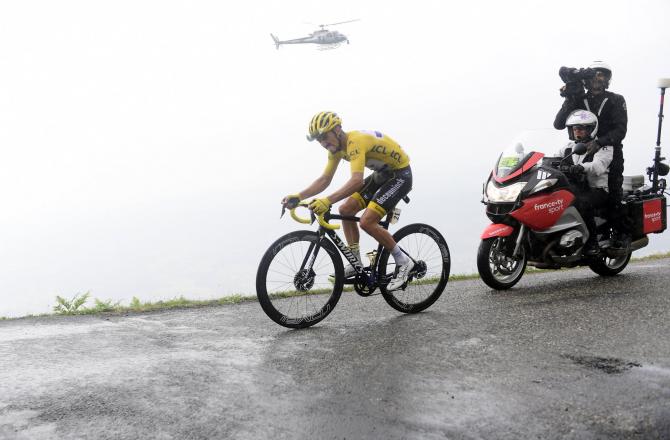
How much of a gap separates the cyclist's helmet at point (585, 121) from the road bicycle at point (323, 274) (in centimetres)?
315

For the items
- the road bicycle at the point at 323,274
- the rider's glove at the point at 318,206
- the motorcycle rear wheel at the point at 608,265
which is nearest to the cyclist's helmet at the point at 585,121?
the motorcycle rear wheel at the point at 608,265

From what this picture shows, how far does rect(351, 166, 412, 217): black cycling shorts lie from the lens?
7.53 meters

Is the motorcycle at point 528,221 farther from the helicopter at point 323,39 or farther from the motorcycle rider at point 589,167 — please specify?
the helicopter at point 323,39

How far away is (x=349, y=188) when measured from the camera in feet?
23.9

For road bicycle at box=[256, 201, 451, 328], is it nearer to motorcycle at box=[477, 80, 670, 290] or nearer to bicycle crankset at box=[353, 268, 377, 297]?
bicycle crankset at box=[353, 268, 377, 297]

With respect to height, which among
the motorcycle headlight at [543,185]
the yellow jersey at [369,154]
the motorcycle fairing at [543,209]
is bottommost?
the motorcycle fairing at [543,209]

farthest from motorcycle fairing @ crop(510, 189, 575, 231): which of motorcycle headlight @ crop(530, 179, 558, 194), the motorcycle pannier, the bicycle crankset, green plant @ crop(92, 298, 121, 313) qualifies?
green plant @ crop(92, 298, 121, 313)

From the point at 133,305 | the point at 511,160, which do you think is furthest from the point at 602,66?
the point at 133,305

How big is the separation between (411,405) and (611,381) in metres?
1.65

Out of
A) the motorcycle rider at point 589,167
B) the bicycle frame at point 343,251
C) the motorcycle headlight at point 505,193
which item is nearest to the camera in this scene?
the bicycle frame at point 343,251

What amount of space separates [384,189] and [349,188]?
57cm

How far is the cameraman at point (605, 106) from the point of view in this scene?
921 cm

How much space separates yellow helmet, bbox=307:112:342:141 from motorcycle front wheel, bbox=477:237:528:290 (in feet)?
9.32

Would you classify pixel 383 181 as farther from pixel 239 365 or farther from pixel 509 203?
pixel 239 365
